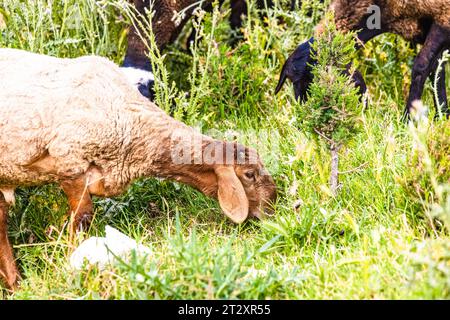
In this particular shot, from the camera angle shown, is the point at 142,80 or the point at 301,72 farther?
the point at 142,80

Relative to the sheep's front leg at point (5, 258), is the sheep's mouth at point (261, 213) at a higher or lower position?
higher

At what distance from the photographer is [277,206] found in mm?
4816

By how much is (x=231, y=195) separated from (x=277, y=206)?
0.38 metres

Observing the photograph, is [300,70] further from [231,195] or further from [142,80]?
[231,195]

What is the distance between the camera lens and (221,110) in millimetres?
5883

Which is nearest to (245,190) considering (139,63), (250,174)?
(250,174)

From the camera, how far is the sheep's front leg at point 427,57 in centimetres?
555

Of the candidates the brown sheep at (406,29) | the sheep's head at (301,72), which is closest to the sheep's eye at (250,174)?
the sheep's head at (301,72)

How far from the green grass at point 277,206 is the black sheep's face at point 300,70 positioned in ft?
0.63

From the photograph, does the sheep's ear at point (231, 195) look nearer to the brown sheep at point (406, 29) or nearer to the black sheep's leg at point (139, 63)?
the brown sheep at point (406, 29)

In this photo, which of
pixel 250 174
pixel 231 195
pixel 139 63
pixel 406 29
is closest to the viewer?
pixel 231 195
